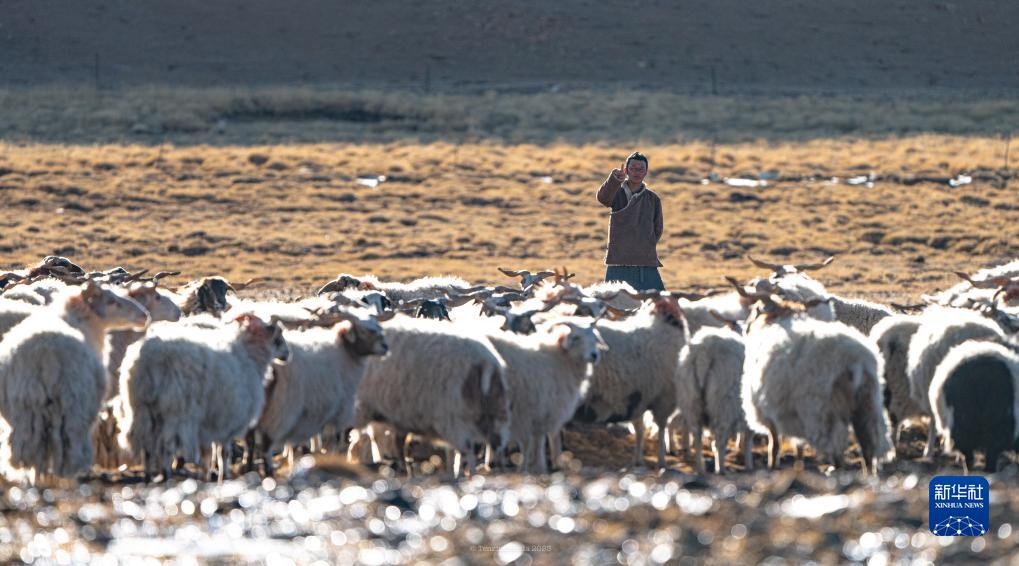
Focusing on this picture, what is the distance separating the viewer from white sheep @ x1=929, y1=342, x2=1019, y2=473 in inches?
419

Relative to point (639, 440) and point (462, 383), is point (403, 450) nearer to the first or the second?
point (462, 383)

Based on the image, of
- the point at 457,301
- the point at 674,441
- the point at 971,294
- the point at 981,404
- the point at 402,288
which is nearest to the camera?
the point at 981,404

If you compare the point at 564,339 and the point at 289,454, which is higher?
the point at 564,339

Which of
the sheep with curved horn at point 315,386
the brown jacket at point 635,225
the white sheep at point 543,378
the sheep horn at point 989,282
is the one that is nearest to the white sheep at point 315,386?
the sheep with curved horn at point 315,386

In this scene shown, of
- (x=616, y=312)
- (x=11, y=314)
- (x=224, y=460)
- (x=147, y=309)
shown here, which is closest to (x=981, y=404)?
(x=616, y=312)

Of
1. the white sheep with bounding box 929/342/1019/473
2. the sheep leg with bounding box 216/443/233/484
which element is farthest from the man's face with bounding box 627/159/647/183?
the sheep leg with bounding box 216/443/233/484

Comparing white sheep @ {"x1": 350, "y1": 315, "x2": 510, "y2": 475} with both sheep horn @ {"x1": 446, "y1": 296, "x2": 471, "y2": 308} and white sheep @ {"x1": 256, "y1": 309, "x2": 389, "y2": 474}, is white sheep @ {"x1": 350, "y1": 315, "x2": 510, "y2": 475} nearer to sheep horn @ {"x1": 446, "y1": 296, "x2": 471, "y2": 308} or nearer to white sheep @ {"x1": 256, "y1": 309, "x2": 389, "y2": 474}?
white sheep @ {"x1": 256, "y1": 309, "x2": 389, "y2": 474}

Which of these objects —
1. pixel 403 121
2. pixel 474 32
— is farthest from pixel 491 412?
pixel 474 32

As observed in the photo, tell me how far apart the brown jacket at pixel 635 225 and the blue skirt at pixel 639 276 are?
0.40ft

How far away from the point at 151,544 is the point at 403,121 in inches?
1699

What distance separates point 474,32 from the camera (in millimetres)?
73438

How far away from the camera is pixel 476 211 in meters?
36.4

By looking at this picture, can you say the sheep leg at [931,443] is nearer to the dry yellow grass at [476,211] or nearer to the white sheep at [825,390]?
the white sheep at [825,390]

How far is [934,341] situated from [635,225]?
4015 millimetres
